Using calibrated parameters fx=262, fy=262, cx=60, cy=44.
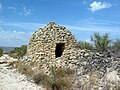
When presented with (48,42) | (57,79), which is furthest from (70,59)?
(48,42)

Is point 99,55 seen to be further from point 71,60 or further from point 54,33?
point 54,33

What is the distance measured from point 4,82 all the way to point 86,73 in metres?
5.64

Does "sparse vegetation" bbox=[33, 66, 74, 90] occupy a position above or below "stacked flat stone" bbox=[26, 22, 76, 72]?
below

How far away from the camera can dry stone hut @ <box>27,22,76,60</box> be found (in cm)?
2112

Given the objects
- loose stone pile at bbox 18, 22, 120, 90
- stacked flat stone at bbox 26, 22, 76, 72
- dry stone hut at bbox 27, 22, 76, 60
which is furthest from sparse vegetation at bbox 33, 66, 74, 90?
dry stone hut at bbox 27, 22, 76, 60

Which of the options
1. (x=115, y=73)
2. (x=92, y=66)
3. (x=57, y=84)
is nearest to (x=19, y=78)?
(x=57, y=84)

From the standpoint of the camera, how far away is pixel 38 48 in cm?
2191

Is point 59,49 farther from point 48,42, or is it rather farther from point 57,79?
point 57,79

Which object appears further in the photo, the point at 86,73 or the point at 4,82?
the point at 4,82

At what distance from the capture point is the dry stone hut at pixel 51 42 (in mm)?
21125

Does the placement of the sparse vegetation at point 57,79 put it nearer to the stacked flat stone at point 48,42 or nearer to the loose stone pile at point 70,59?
the loose stone pile at point 70,59

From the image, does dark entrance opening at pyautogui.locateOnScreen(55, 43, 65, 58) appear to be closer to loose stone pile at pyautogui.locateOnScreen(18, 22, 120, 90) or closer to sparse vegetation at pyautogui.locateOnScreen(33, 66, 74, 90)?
loose stone pile at pyautogui.locateOnScreen(18, 22, 120, 90)

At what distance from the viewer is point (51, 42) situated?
69.5 ft

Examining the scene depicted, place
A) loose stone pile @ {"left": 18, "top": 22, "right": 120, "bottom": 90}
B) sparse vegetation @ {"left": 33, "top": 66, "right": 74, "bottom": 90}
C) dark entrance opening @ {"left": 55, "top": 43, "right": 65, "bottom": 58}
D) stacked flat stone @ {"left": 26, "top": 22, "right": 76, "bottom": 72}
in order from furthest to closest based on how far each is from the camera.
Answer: dark entrance opening @ {"left": 55, "top": 43, "right": 65, "bottom": 58}, stacked flat stone @ {"left": 26, "top": 22, "right": 76, "bottom": 72}, sparse vegetation @ {"left": 33, "top": 66, "right": 74, "bottom": 90}, loose stone pile @ {"left": 18, "top": 22, "right": 120, "bottom": 90}
